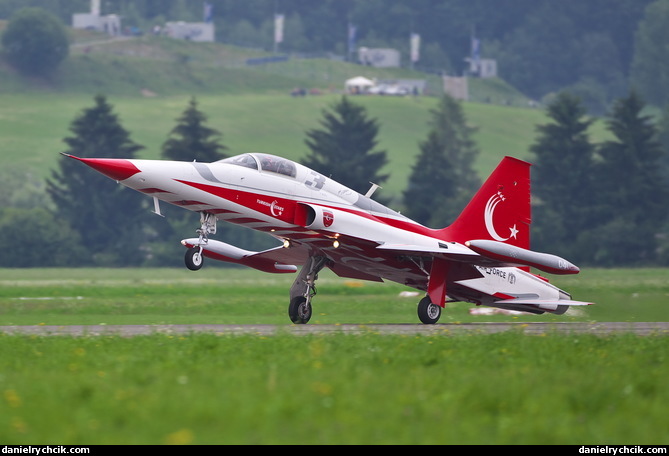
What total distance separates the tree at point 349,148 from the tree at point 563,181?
1102 centimetres

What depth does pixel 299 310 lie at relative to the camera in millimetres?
22969

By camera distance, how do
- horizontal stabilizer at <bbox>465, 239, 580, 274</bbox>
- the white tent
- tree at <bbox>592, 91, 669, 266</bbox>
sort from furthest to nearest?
the white tent < tree at <bbox>592, 91, 669, 266</bbox> < horizontal stabilizer at <bbox>465, 239, 580, 274</bbox>

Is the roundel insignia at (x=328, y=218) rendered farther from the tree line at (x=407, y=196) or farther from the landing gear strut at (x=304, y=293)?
the tree line at (x=407, y=196)

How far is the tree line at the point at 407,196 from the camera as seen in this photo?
6562 centimetres

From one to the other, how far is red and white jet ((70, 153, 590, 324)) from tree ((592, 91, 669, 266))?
40.9 metres

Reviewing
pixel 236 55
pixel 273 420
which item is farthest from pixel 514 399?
pixel 236 55

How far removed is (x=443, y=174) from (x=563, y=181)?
875 centimetres

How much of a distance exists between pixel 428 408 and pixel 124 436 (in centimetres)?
293

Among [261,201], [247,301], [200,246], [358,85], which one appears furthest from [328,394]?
[358,85]

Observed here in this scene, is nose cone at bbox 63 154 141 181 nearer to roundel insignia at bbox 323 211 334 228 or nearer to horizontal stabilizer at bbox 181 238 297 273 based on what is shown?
roundel insignia at bbox 323 211 334 228

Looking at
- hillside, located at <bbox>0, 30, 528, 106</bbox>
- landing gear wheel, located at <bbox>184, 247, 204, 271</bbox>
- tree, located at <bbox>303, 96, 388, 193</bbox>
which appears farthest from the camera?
hillside, located at <bbox>0, 30, 528, 106</bbox>

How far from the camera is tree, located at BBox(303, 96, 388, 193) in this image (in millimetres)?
72000

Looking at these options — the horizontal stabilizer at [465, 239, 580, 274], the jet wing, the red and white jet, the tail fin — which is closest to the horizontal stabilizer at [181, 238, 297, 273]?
the red and white jet

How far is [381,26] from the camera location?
193000 mm
